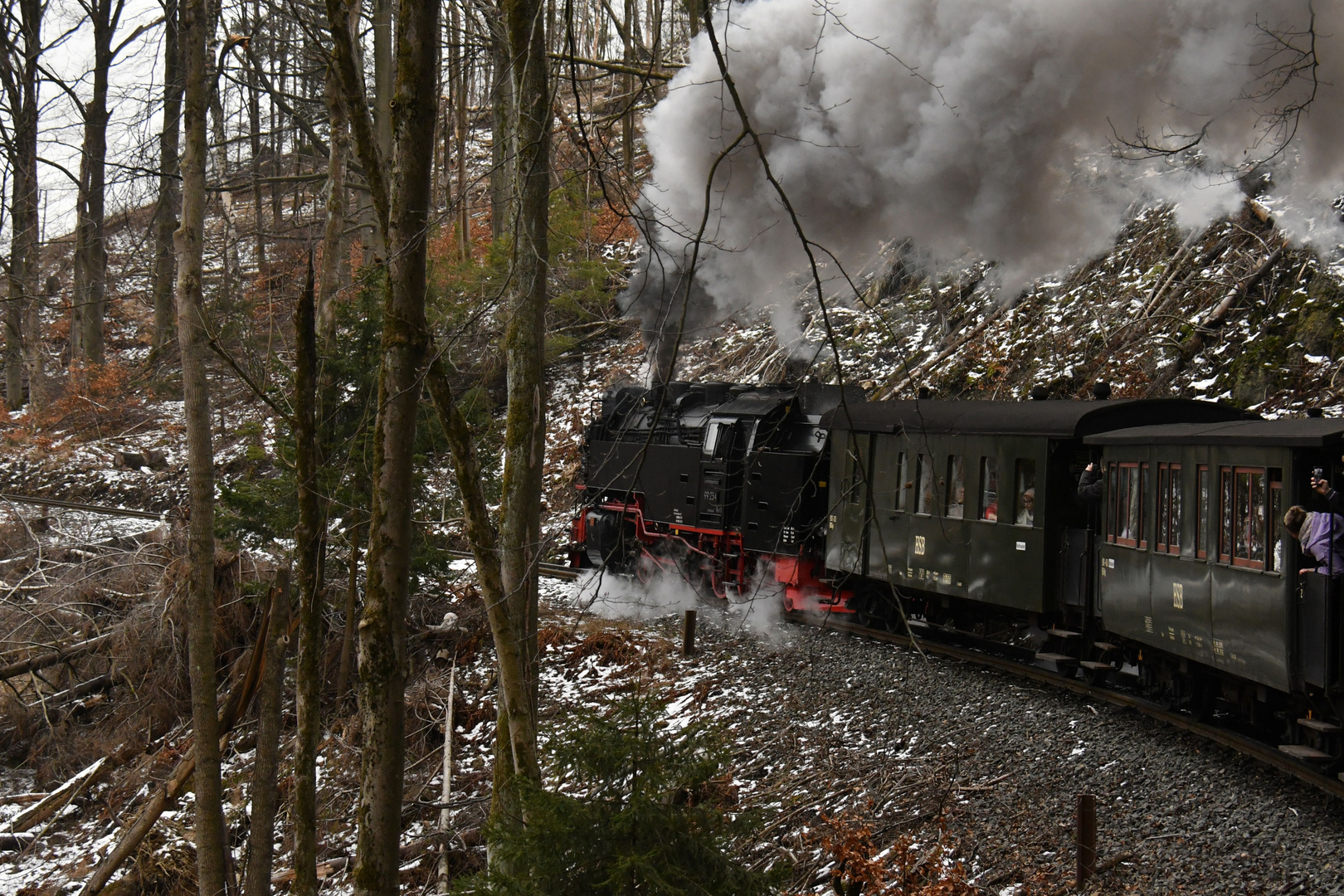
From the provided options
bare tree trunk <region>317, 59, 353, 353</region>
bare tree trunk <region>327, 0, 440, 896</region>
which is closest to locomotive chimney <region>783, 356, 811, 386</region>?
bare tree trunk <region>317, 59, 353, 353</region>

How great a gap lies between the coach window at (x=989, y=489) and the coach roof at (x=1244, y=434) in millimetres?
1174

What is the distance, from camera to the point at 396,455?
4742 millimetres

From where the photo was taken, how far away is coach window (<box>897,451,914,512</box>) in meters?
10.6

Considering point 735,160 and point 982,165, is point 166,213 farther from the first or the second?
point 982,165

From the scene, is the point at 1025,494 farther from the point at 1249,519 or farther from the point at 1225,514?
the point at 1249,519

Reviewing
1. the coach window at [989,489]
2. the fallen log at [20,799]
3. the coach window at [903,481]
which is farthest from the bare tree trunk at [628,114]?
the fallen log at [20,799]

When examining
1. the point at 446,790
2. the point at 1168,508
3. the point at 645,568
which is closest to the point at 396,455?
the point at 446,790

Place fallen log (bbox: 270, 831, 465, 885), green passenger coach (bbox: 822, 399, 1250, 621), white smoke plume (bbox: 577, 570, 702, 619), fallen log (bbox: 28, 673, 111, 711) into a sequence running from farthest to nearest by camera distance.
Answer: white smoke plume (bbox: 577, 570, 702, 619), fallen log (bbox: 28, 673, 111, 711), green passenger coach (bbox: 822, 399, 1250, 621), fallen log (bbox: 270, 831, 465, 885)

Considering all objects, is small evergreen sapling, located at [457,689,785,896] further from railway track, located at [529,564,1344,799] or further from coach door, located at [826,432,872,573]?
coach door, located at [826,432,872,573]

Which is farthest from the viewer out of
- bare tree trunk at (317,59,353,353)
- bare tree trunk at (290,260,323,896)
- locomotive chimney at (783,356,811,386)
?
locomotive chimney at (783,356,811,386)

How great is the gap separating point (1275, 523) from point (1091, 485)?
8.19 ft

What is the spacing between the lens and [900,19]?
910 centimetres

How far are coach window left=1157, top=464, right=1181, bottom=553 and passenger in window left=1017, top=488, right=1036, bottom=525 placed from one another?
57.4 inches

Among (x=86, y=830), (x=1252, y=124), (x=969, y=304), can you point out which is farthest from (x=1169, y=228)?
A: (x=86, y=830)
